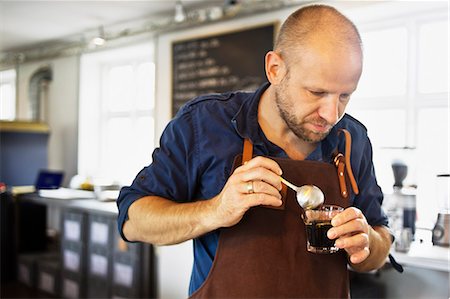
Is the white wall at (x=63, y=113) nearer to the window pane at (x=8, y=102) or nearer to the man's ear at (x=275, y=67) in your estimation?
the window pane at (x=8, y=102)

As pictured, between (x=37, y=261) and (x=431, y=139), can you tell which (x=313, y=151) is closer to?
(x=431, y=139)

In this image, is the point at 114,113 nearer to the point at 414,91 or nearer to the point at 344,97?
the point at 414,91

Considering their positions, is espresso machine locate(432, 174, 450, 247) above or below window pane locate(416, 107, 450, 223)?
below

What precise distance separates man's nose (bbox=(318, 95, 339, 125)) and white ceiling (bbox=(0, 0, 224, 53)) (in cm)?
314

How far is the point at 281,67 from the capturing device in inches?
51.8

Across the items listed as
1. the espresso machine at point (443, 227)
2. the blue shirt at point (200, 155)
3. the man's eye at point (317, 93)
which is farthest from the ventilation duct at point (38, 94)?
the man's eye at point (317, 93)

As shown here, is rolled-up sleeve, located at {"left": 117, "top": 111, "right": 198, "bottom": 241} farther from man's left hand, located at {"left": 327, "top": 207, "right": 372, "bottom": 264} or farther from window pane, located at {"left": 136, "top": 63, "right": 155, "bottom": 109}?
window pane, located at {"left": 136, "top": 63, "right": 155, "bottom": 109}

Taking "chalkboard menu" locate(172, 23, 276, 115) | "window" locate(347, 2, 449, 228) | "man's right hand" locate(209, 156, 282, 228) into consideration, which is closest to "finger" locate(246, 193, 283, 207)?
"man's right hand" locate(209, 156, 282, 228)

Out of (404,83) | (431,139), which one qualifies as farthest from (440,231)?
(404,83)

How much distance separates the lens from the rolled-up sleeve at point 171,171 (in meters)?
1.31

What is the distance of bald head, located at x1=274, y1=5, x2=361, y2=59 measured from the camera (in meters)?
1.22

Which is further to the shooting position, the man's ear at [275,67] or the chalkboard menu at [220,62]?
the chalkboard menu at [220,62]

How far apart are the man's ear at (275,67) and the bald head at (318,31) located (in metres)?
0.02

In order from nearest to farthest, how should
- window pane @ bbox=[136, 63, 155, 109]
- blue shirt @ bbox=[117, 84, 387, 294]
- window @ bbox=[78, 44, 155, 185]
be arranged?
blue shirt @ bbox=[117, 84, 387, 294]
window pane @ bbox=[136, 63, 155, 109]
window @ bbox=[78, 44, 155, 185]
